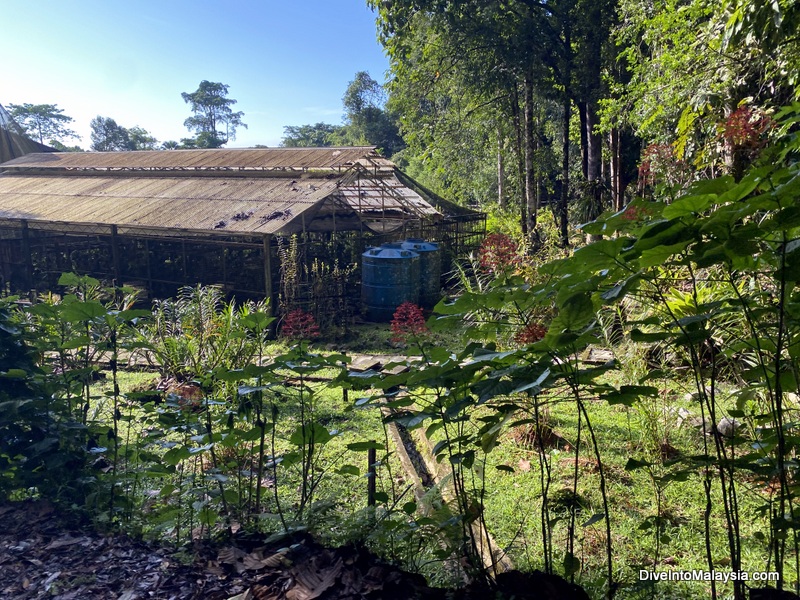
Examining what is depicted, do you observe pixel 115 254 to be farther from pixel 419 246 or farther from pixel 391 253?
pixel 419 246

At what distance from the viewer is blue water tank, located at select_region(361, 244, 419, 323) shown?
10.8 meters

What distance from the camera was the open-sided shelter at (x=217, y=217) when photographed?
450 inches

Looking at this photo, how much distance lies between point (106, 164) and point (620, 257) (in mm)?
19261

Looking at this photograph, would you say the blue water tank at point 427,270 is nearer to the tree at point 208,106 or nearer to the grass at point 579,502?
the grass at point 579,502

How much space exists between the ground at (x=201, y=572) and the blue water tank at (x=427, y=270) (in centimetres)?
914

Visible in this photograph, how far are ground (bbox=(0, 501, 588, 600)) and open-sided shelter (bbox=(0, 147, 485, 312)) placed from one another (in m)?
7.61

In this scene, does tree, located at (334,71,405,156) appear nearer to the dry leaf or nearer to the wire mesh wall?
the wire mesh wall

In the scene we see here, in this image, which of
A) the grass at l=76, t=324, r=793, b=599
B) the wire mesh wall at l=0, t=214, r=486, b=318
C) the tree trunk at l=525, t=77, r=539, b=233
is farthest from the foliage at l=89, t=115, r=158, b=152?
the grass at l=76, t=324, r=793, b=599

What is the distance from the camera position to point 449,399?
72.8 inches

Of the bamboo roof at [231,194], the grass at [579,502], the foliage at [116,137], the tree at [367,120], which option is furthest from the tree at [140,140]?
the grass at [579,502]

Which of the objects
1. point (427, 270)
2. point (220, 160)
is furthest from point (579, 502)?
point (220, 160)

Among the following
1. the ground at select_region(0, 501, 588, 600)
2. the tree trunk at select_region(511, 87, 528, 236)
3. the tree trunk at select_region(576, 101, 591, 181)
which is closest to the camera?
the ground at select_region(0, 501, 588, 600)

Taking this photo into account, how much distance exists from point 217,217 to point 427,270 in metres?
4.19

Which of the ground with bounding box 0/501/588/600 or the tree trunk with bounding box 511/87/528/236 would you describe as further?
the tree trunk with bounding box 511/87/528/236
